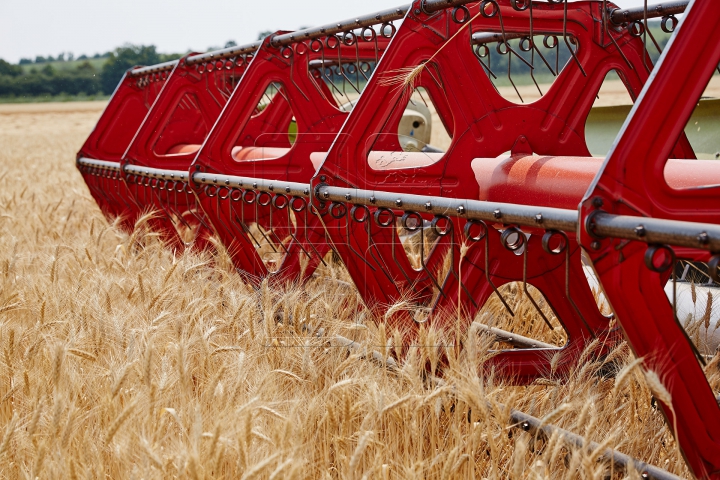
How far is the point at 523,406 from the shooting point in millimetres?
2238

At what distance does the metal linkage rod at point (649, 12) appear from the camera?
2.36m

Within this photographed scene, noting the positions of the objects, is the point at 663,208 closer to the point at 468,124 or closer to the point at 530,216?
the point at 530,216

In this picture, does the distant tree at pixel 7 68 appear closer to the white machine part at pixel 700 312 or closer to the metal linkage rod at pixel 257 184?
the metal linkage rod at pixel 257 184

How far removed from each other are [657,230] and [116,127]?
491 cm

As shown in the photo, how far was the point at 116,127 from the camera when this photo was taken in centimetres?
554

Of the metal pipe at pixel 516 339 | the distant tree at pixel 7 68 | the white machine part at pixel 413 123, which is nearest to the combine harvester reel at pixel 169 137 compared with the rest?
the white machine part at pixel 413 123

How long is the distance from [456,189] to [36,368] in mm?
1413

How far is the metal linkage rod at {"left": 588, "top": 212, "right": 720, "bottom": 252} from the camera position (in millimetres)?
1190

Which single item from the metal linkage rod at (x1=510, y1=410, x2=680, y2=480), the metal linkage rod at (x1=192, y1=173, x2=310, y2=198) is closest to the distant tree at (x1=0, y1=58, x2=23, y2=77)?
the metal linkage rod at (x1=192, y1=173, x2=310, y2=198)

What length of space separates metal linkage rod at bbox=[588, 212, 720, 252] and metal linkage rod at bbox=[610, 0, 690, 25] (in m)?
1.14

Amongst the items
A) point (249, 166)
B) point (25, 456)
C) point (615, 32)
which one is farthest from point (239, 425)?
point (249, 166)

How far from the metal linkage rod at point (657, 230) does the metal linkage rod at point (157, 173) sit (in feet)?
8.35

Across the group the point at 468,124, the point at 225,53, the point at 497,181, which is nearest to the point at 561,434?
the point at 497,181

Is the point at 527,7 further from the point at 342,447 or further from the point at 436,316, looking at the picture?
the point at 342,447
